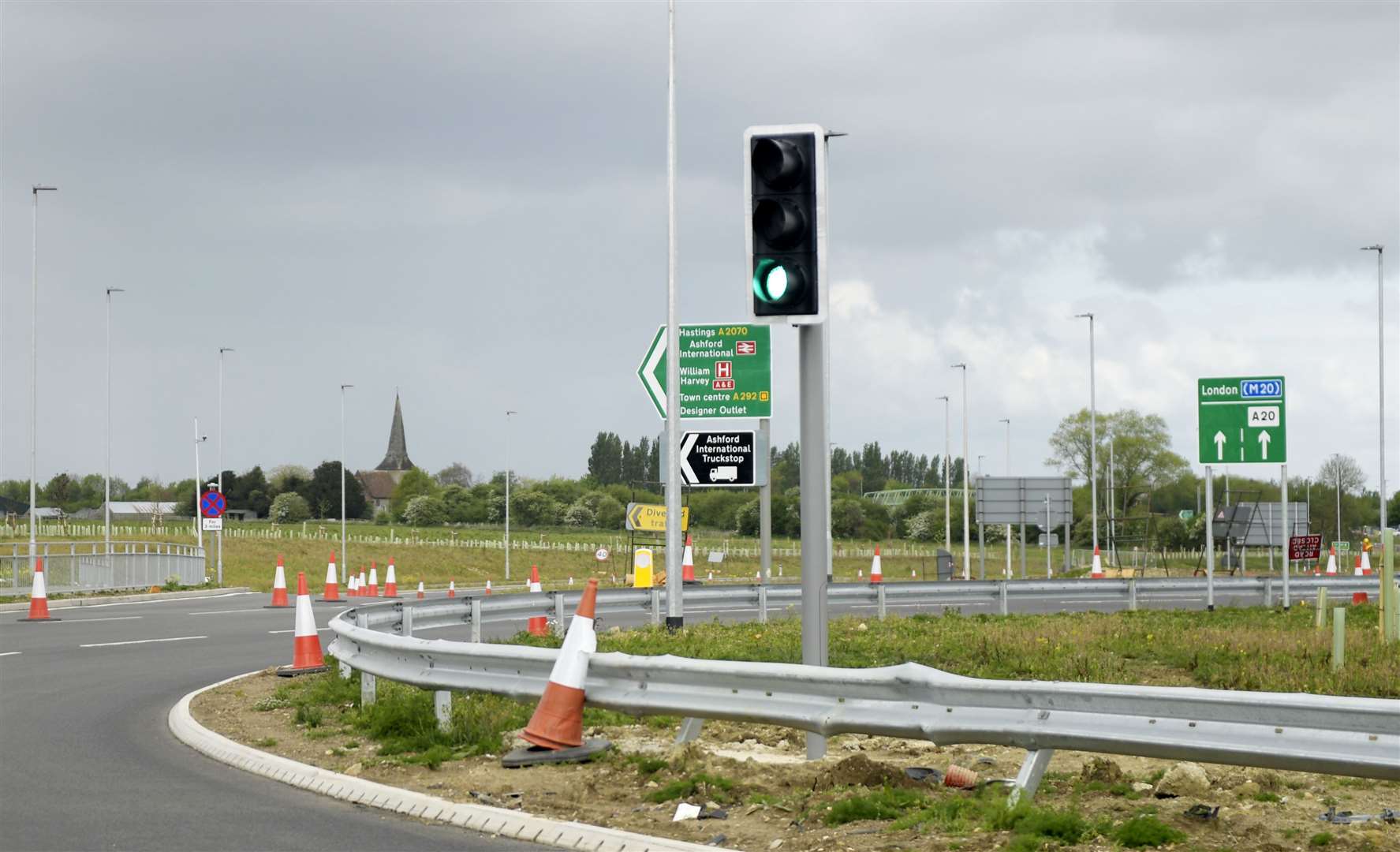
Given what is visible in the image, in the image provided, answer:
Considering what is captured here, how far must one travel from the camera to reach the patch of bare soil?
22.9ft

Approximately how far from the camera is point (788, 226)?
8.68 meters

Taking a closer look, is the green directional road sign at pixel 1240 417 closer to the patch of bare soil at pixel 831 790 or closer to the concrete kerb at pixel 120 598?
the patch of bare soil at pixel 831 790

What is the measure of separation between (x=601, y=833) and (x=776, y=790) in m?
1.31

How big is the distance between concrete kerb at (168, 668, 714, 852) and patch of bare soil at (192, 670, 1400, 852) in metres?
0.24

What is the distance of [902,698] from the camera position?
757 centimetres

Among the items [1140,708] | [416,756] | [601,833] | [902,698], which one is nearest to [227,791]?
[416,756]

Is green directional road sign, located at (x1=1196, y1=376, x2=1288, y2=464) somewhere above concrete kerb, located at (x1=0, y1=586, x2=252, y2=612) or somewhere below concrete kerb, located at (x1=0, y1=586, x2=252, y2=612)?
above

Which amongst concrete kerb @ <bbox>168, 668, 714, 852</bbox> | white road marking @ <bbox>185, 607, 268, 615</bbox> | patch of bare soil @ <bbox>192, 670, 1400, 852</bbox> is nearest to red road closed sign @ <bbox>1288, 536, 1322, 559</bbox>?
white road marking @ <bbox>185, 607, 268, 615</bbox>

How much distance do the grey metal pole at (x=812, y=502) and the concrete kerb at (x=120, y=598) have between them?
2512cm

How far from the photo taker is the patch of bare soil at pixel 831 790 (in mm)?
6988

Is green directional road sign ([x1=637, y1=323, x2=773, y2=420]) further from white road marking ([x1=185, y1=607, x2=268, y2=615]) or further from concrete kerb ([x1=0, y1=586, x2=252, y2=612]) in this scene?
concrete kerb ([x1=0, y1=586, x2=252, y2=612])

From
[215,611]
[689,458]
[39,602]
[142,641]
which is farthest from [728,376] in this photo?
[39,602]

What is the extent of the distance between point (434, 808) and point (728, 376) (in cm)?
1538

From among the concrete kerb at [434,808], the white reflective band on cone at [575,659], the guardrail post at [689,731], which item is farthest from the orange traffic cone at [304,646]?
the guardrail post at [689,731]
